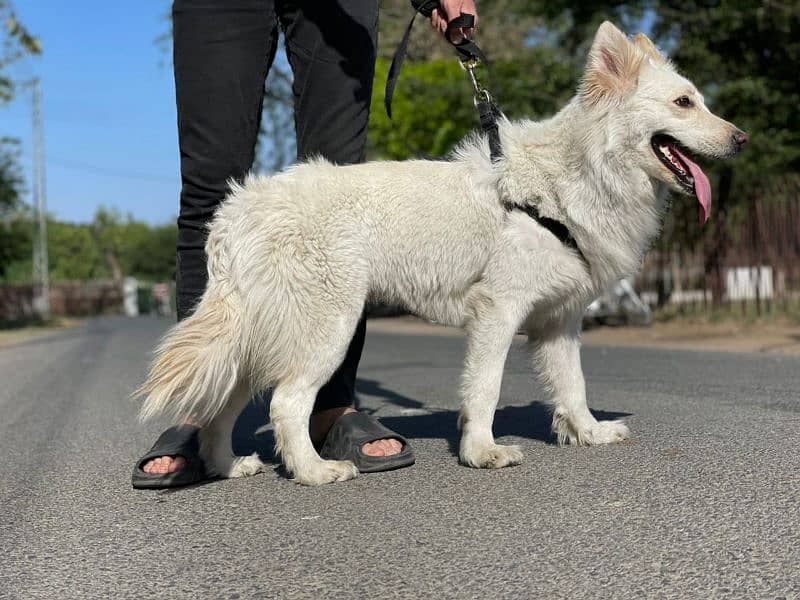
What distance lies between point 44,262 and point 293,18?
2282 inches

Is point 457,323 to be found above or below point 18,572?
above

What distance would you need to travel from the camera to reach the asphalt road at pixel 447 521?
2121mm

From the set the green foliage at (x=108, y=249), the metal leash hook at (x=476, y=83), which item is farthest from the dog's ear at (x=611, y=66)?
the green foliage at (x=108, y=249)

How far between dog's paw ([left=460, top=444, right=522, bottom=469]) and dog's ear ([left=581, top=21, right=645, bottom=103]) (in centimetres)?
145

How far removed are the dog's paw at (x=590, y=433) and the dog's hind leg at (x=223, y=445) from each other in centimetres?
129

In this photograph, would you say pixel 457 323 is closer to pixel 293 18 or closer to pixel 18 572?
pixel 293 18

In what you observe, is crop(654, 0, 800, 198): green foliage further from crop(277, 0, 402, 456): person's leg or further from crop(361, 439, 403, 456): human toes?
crop(361, 439, 403, 456): human toes

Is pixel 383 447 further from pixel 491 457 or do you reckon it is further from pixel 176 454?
pixel 176 454

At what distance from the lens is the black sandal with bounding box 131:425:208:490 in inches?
129

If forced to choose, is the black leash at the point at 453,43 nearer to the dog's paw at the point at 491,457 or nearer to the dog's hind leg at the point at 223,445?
the dog's hind leg at the point at 223,445

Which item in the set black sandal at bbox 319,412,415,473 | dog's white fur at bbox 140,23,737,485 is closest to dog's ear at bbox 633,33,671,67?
dog's white fur at bbox 140,23,737,485

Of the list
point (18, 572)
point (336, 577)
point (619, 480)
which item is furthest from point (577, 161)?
point (18, 572)

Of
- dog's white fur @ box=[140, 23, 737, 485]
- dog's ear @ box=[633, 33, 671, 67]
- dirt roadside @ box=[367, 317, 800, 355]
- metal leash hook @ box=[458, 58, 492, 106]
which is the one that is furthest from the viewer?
dirt roadside @ box=[367, 317, 800, 355]

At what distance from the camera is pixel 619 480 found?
2977mm
